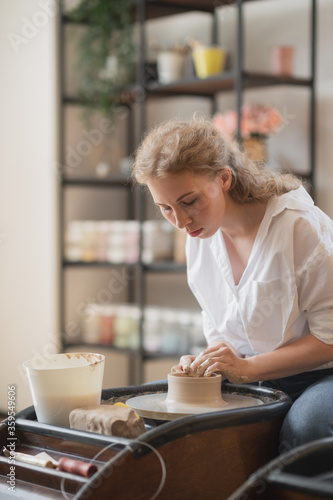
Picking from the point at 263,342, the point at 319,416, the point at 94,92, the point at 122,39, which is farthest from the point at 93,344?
the point at 319,416

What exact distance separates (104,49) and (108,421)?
121 inches

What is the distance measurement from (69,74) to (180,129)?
2.70m

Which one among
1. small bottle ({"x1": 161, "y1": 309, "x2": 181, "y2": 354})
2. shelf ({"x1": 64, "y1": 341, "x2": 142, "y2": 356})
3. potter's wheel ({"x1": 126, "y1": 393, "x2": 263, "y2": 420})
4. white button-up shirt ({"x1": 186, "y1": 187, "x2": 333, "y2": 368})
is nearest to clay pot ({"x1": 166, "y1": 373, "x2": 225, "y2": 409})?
potter's wheel ({"x1": 126, "y1": 393, "x2": 263, "y2": 420})

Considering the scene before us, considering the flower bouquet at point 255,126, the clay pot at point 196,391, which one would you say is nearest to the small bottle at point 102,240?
the flower bouquet at point 255,126

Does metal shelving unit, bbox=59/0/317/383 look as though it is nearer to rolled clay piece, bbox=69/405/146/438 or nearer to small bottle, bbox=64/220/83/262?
small bottle, bbox=64/220/83/262

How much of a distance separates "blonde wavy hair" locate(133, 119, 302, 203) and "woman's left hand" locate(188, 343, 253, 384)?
430 mm

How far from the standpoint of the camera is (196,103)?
4.44 m

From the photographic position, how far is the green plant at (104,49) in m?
4.24

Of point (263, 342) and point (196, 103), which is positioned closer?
point (263, 342)

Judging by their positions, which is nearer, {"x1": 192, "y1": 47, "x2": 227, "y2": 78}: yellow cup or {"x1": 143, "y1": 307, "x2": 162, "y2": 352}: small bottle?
{"x1": 192, "y1": 47, "x2": 227, "y2": 78}: yellow cup

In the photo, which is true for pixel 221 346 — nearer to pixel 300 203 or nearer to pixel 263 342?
pixel 263 342

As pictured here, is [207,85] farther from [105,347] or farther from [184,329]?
[105,347]

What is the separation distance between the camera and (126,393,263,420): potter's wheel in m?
1.72

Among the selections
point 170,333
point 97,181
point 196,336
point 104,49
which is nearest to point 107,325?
point 170,333
